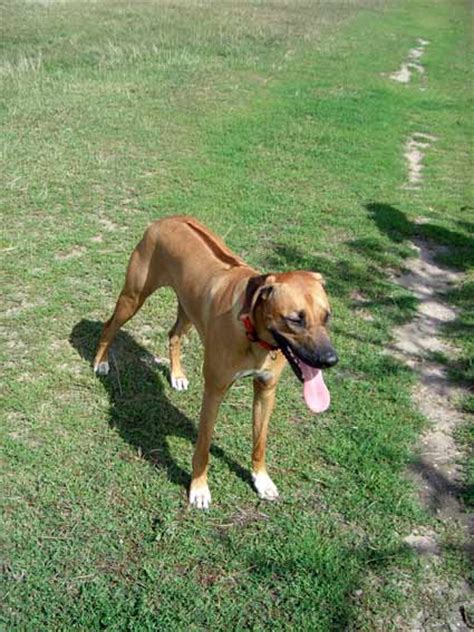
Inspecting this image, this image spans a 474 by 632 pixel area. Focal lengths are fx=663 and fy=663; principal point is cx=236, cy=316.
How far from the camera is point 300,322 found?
111 inches

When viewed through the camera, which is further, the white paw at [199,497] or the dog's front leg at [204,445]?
the white paw at [199,497]

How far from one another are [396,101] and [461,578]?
12600 millimetres

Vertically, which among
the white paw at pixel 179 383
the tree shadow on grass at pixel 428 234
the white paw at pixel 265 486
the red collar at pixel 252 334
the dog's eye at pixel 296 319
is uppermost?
the dog's eye at pixel 296 319

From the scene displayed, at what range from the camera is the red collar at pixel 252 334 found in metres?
3.03

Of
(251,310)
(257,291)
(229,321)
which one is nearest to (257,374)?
(229,321)

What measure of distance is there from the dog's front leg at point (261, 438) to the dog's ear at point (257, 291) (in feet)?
1.97

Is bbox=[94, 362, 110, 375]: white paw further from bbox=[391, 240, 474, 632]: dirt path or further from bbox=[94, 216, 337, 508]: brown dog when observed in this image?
bbox=[391, 240, 474, 632]: dirt path

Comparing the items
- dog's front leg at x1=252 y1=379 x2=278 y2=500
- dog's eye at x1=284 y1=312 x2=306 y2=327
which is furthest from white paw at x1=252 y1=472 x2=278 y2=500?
dog's eye at x1=284 y1=312 x2=306 y2=327

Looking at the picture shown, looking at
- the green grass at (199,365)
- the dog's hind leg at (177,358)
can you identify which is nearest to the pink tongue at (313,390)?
the green grass at (199,365)

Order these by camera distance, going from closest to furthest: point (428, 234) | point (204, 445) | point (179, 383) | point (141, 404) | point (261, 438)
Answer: point (204, 445), point (261, 438), point (141, 404), point (179, 383), point (428, 234)

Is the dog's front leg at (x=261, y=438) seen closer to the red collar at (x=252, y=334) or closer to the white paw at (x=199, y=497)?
the white paw at (x=199, y=497)

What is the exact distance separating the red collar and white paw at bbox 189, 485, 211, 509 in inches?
39.1

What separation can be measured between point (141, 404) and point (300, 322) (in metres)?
1.85

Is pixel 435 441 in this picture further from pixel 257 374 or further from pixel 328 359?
pixel 328 359
